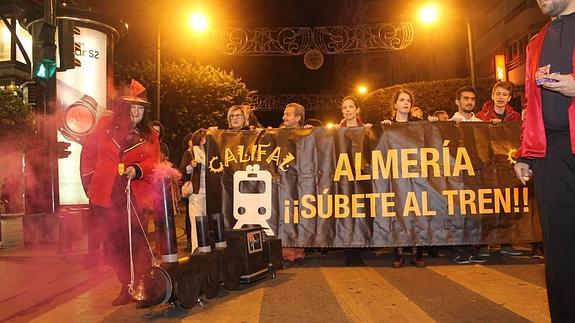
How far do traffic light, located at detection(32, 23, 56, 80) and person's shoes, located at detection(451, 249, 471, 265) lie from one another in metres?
6.42

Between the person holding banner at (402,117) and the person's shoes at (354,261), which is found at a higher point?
the person holding banner at (402,117)

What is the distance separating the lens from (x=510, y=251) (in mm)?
7234

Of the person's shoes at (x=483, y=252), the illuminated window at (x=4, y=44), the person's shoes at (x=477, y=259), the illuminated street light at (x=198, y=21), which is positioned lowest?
the person's shoes at (x=477, y=259)

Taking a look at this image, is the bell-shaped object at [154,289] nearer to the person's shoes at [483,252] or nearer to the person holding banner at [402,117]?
the person holding banner at [402,117]

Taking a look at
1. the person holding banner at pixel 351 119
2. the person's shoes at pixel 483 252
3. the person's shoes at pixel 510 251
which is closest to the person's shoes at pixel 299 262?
the person holding banner at pixel 351 119

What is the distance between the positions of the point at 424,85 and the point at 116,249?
67.3 ft

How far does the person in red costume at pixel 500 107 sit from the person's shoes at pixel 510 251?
1784 millimetres

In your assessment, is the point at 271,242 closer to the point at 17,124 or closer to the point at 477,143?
the point at 477,143

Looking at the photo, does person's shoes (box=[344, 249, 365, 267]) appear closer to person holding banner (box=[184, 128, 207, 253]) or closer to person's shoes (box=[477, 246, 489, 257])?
person's shoes (box=[477, 246, 489, 257])

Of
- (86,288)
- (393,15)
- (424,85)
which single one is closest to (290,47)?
(424,85)

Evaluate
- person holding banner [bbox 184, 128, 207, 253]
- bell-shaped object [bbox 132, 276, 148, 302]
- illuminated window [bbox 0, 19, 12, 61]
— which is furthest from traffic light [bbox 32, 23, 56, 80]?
illuminated window [bbox 0, 19, 12, 61]

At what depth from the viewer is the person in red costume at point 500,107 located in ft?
23.2

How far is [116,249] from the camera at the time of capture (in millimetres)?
4855

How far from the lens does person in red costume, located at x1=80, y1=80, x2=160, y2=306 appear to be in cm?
479
